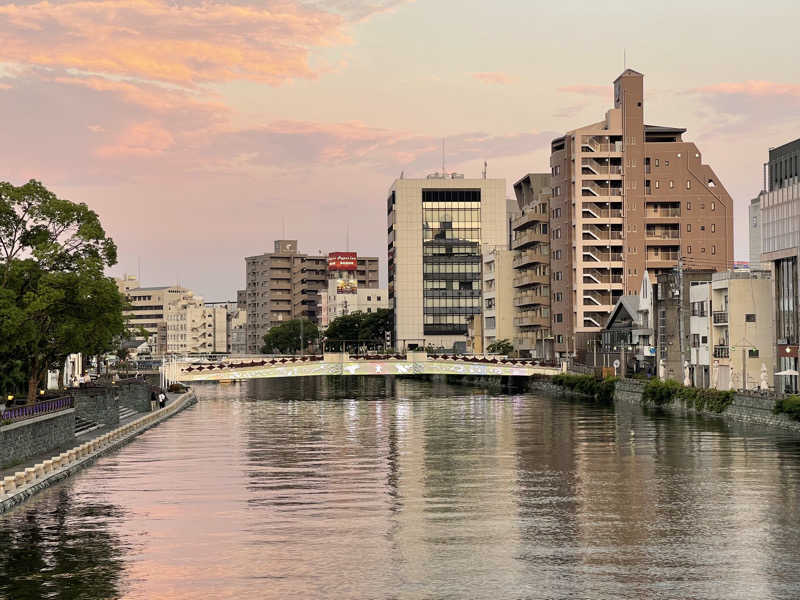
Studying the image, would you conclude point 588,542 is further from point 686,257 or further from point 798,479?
point 686,257

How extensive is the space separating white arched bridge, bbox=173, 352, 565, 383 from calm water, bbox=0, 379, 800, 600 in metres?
70.4

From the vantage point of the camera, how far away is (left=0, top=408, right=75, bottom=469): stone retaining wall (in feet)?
189

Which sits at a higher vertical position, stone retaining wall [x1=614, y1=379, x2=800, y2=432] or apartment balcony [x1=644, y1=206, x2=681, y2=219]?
apartment balcony [x1=644, y1=206, x2=681, y2=219]

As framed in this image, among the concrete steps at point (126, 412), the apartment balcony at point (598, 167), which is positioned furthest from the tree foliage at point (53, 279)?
the apartment balcony at point (598, 167)

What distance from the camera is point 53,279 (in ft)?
225

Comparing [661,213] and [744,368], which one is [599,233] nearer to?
[661,213]

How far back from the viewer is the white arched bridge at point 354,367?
509ft

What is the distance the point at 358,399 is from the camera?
15350 cm

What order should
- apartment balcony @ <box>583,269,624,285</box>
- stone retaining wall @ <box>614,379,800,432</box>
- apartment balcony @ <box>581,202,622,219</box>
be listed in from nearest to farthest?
stone retaining wall @ <box>614,379,800,432</box> < apartment balcony @ <box>581,202,622,219</box> < apartment balcony @ <box>583,269,624,285</box>

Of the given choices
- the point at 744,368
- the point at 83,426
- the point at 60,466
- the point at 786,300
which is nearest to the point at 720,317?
the point at 744,368

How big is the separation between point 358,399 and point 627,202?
56.5m

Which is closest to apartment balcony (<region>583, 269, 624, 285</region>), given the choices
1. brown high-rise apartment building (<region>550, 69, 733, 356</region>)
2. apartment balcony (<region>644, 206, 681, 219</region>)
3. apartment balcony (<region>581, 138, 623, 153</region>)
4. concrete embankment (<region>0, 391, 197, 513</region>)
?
brown high-rise apartment building (<region>550, 69, 733, 356</region>)

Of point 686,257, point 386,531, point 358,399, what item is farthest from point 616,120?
point 386,531

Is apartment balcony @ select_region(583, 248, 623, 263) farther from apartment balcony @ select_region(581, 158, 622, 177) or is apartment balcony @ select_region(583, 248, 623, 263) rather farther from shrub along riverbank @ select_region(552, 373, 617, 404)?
shrub along riverbank @ select_region(552, 373, 617, 404)
